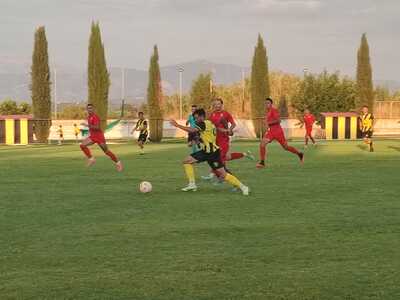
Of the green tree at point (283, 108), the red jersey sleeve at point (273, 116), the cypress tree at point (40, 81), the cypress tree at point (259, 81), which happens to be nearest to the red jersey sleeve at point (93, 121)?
the red jersey sleeve at point (273, 116)

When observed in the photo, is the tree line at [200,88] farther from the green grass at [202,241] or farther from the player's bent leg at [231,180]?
the player's bent leg at [231,180]

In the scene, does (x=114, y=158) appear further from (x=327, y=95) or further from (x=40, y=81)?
(x=327, y=95)

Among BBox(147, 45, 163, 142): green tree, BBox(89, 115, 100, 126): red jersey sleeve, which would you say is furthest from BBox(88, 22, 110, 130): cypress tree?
BBox(89, 115, 100, 126): red jersey sleeve

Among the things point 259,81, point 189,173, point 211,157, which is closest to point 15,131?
point 259,81

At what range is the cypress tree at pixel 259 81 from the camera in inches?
2125

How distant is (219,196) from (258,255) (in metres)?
5.71

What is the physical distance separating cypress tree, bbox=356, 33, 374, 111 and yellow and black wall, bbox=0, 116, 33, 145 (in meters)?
26.4

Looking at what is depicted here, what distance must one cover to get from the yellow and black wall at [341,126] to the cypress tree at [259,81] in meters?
5.07

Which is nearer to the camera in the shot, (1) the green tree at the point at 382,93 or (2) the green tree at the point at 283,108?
(2) the green tree at the point at 283,108

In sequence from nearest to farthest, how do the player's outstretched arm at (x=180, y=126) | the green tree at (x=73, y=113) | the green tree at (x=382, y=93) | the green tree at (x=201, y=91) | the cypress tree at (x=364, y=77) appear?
the player's outstretched arm at (x=180, y=126) → the cypress tree at (x=364, y=77) → the green tree at (x=201, y=91) → the green tree at (x=73, y=113) → the green tree at (x=382, y=93)

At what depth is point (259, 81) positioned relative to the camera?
2128 inches

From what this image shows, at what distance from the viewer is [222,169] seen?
13.3 metres

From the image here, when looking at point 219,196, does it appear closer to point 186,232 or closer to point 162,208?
point 162,208

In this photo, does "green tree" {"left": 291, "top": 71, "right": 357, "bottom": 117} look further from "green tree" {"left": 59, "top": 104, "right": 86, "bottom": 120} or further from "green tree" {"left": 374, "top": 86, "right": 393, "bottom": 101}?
"green tree" {"left": 59, "top": 104, "right": 86, "bottom": 120}
